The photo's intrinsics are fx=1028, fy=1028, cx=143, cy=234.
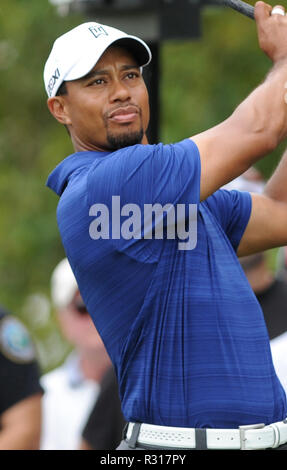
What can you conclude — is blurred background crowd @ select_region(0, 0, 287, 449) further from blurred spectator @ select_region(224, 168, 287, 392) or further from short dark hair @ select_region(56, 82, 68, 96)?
short dark hair @ select_region(56, 82, 68, 96)

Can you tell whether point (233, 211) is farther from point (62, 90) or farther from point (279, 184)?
point (62, 90)

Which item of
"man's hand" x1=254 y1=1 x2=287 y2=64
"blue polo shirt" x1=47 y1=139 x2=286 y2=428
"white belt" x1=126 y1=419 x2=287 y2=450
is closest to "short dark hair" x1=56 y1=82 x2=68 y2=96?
"blue polo shirt" x1=47 y1=139 x2=286 y2=428

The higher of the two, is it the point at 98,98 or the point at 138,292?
the point at 98,98

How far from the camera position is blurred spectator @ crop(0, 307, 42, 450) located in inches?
178

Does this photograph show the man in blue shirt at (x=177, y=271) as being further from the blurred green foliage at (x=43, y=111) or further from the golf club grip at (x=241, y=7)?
the blurred green foliage at (x=43, y=111)

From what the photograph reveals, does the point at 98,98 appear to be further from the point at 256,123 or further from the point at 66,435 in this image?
the point at 66,435

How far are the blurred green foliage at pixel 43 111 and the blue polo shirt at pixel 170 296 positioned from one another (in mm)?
6346

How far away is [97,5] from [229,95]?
5.34 meters

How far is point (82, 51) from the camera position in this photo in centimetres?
322

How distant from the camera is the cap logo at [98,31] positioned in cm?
328

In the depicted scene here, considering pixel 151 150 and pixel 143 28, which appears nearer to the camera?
pixel 151 150
